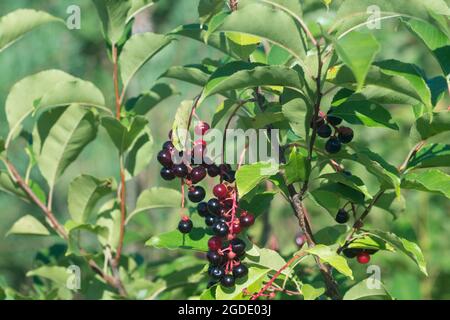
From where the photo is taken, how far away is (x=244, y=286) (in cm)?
123

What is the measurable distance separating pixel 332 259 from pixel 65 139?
674mm

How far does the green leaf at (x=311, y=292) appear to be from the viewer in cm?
126

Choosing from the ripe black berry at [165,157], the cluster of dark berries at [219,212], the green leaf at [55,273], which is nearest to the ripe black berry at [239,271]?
the cluster of dark berries at [219,212]

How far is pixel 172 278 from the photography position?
1688 mm

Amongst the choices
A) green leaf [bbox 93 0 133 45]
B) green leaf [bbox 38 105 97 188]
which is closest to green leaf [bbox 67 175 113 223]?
green leaf [bbox 38 105 97 188]

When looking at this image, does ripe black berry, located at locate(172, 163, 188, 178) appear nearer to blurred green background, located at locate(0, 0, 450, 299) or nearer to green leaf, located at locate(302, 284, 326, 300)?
green leaf, located at locate(302, 284, 326, 300)

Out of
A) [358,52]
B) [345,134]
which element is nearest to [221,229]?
[345,134]

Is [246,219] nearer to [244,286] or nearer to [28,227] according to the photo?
[244,286]

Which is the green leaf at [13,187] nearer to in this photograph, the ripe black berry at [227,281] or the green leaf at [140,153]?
the green leaf at [140,153]

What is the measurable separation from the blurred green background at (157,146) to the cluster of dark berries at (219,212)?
45 cm

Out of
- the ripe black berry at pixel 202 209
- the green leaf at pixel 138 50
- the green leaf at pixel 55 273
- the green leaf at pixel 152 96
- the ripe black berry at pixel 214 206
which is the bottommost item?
the green leaf at pixel 55 273

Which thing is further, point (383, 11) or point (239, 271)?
point (239, 271)
